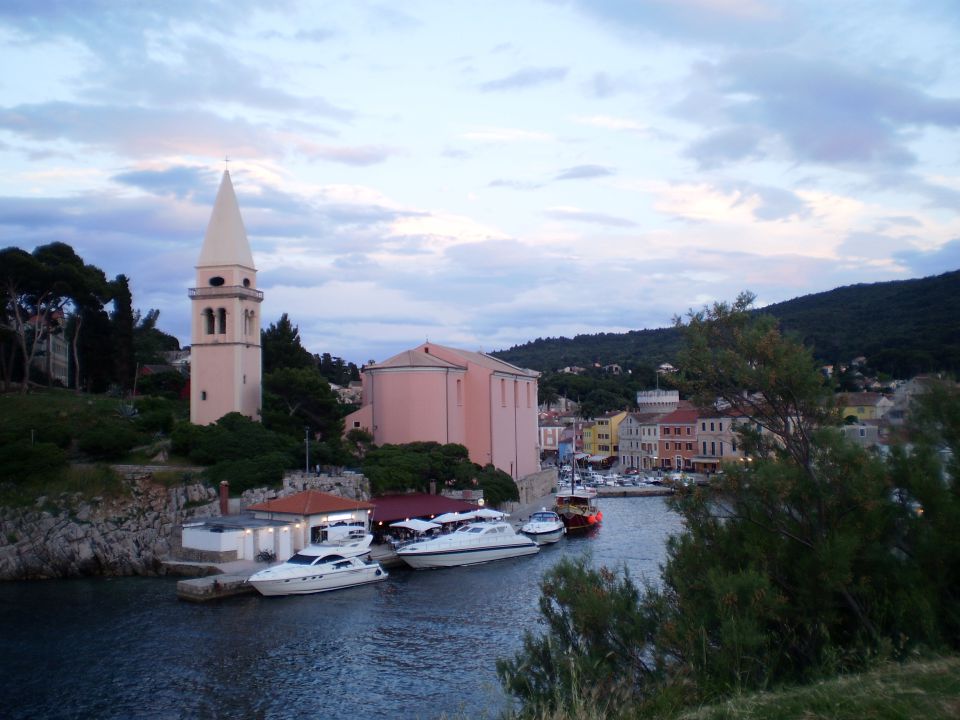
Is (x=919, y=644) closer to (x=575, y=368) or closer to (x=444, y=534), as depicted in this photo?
(x=444, y=534)

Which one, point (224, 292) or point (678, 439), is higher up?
point (224, 292)

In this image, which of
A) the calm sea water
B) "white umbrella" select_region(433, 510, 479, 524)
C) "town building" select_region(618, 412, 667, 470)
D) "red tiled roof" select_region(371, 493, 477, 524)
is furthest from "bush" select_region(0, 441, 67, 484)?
"town building" select_region(618, 412, 667, 470)

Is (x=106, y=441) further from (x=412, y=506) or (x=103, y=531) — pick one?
(x=412, y=506)

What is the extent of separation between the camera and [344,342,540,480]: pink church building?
36781mm

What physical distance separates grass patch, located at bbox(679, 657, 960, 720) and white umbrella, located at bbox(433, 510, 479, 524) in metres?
21.6

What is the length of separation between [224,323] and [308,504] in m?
11.6

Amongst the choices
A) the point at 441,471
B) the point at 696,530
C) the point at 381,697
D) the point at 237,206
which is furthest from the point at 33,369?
the point at 696,530

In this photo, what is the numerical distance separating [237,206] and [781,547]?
29.1 m

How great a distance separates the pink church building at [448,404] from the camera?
121ft

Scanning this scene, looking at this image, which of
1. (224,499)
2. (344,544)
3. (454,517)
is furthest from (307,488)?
(454,517)

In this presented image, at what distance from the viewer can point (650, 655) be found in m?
8.82

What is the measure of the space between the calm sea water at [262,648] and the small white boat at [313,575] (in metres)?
0.31

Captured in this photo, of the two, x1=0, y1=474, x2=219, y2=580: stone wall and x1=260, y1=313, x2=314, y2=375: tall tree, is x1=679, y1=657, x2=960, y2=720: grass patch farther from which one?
x1=260, y1=313, x2=314, y2=375: tall tree

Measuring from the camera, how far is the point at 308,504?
24094 millimetres
